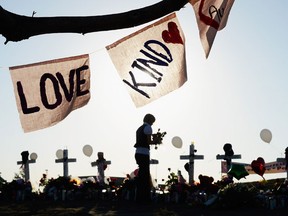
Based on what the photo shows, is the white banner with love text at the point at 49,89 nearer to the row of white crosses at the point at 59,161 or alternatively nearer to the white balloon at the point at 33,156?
the row of white crosses at the point at 59,161


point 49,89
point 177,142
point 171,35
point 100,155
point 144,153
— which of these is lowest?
point 144,153

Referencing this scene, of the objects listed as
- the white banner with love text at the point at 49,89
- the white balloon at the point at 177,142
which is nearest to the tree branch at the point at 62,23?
the white banner with love text at the point at 49,89

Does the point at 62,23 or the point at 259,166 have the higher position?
the point at 62,23

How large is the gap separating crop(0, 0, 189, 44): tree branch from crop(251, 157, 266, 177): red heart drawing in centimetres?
1043

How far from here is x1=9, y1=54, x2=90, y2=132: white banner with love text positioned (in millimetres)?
7949

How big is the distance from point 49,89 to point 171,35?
2.18m

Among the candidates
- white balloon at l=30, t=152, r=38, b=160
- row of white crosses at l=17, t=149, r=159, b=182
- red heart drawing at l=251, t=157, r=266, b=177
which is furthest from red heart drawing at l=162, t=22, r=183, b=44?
white balloon at l=30, t=152, r=38, b=160

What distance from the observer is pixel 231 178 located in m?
11.6

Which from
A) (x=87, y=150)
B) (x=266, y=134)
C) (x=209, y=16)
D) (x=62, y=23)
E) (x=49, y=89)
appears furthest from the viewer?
(x=87, y=150)

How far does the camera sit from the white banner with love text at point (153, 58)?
852 centimetres

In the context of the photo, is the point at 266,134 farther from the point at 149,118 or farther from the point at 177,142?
the point at 149,118

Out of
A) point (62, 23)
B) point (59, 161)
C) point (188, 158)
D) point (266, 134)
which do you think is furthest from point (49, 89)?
point (266, 134)

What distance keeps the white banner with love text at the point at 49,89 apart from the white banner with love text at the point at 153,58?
2.13 ft

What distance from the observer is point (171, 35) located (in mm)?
8953
